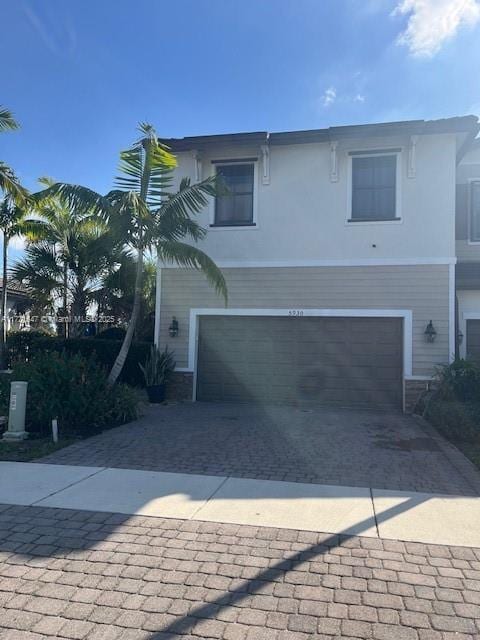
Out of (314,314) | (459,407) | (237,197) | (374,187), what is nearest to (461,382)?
(459,407)

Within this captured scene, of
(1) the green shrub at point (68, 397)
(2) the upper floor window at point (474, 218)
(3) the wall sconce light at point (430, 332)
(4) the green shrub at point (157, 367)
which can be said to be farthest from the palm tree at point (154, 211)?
(2) the upper floor window at point (474, 218)

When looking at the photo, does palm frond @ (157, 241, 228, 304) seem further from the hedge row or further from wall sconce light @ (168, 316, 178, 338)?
the hedge row

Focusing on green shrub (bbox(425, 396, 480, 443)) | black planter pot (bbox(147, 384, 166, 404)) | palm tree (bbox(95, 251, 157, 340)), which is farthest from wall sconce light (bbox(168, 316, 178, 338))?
Result: green shrub (bbox(425, 396, 480, 443))

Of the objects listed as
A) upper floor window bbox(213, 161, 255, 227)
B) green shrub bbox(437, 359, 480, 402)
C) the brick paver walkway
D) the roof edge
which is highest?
the roof edge

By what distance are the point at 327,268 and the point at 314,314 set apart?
1.17 meters

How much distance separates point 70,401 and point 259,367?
5.03 m

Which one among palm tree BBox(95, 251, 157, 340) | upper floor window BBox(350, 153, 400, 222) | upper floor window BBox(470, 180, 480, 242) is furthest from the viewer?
palm tree BBox(95, 251, 157, 340)

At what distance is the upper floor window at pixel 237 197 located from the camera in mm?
12312

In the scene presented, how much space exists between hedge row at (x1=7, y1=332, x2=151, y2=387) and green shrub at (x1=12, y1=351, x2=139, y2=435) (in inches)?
94.0

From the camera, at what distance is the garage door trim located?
1112cm

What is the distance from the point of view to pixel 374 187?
38.4ft

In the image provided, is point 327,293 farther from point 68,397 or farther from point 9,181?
point 9,181

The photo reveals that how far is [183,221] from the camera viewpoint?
394 inches

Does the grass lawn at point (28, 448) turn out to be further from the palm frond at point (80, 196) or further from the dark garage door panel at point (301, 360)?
the dark garage door panel at point (301, 360)
